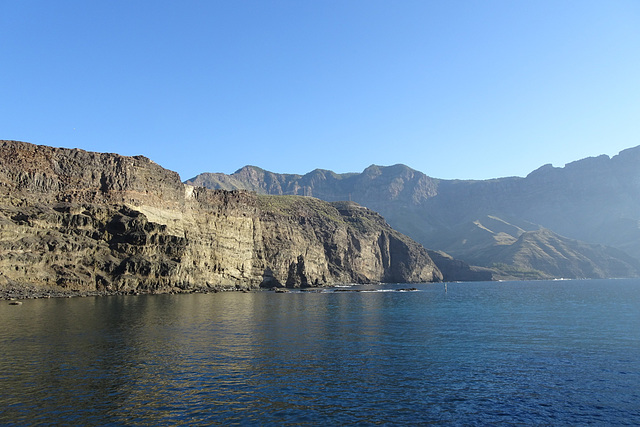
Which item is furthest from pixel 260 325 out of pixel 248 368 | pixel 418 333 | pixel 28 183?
pixel 28 183

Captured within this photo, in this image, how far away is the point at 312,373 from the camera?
36.7 meters

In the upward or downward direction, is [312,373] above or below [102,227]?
below

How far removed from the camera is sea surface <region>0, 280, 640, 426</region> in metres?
26.9

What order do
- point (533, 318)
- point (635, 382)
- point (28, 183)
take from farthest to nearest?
point (28, 183) → point (533, 318) → point (635, 382)

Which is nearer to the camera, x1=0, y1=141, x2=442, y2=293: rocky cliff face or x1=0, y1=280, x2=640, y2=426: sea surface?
x1=0, y1=280, x2=640, y2=426: sea surface

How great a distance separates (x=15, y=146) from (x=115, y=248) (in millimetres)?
44915

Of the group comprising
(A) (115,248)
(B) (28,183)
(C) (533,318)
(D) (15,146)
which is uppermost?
(D) (15,146)

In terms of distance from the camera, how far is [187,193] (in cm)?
17975

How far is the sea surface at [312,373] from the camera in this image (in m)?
26.9

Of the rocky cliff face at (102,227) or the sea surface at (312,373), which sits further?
the rocky cliff face at (102,227)

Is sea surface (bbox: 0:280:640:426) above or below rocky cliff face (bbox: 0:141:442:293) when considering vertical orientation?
below

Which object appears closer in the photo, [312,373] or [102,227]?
[312,373]

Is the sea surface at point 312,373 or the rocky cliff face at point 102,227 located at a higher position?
the rocky cliff face at point 102,227

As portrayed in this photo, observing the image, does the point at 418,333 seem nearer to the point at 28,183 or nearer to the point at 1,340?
the point at 1,340
